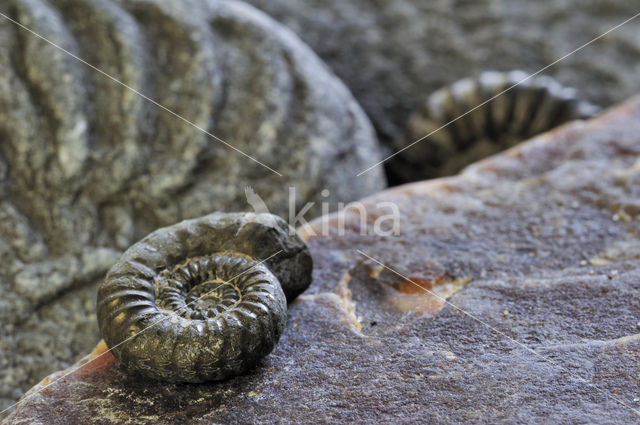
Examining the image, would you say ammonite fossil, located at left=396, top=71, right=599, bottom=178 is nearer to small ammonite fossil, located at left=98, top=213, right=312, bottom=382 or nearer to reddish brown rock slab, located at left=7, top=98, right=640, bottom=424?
reddish brown rock slab, located at left=7, top=98, right=640, bottom=424

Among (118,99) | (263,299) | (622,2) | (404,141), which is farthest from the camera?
(622,2)

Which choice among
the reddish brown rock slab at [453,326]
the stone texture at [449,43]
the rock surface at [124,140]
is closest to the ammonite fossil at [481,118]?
the stone texture at [449,43]

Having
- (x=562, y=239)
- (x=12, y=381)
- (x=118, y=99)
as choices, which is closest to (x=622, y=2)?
(x=562, y=239)

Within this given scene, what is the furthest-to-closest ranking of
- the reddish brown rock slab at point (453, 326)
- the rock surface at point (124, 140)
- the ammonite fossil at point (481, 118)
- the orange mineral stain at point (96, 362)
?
the ammonite fossil at point (481, 118), the rock surface at point (124, 140), the orange mineral stain at point (96, 362), the reddish brown rock slab at point (453, 326)

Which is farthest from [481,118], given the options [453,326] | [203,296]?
[203,296]

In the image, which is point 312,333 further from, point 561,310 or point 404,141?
point 404,141

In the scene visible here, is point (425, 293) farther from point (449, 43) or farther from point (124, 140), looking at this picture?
point (449, 43)

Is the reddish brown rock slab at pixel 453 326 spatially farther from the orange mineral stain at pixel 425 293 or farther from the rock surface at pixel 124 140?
the rock surface at pixel 124 140
